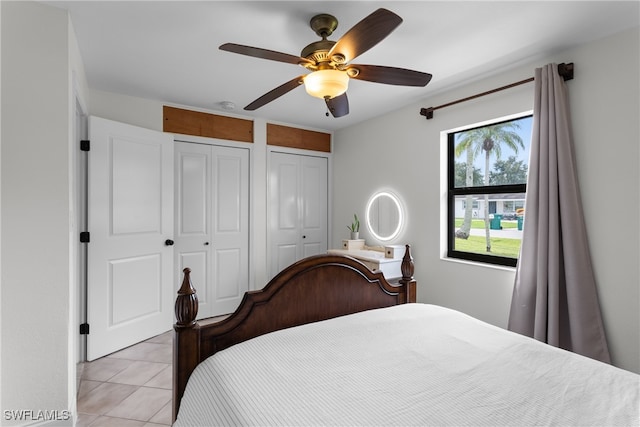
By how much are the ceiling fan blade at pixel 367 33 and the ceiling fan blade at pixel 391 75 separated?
0.60ft

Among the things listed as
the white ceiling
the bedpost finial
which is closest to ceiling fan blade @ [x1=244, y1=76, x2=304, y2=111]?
the white ceiling

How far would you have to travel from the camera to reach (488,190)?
2.77 m

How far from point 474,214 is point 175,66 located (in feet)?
9.14

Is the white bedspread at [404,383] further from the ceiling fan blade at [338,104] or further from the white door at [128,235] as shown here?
the white door at [128,235]

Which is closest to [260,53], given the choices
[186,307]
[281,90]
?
[281,90]

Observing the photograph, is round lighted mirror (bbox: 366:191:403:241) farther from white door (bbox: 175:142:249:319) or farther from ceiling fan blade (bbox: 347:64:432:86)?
ceiling fan blade (bbox: 347:64:432:86)

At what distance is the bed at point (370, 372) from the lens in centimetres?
96

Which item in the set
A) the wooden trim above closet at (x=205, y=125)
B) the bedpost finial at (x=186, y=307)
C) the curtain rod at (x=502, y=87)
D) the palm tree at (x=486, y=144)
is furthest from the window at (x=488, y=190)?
→ the bedpost finial at (x=186, y=307)

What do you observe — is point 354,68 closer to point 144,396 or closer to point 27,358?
point 27,358

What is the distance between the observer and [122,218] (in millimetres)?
2828

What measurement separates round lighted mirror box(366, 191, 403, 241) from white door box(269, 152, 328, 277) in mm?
839

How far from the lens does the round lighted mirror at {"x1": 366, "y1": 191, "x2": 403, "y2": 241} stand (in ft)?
11.4

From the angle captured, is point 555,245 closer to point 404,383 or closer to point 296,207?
point 404,383

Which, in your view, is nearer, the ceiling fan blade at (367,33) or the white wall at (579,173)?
the ceiling fan blade at (367,33)
